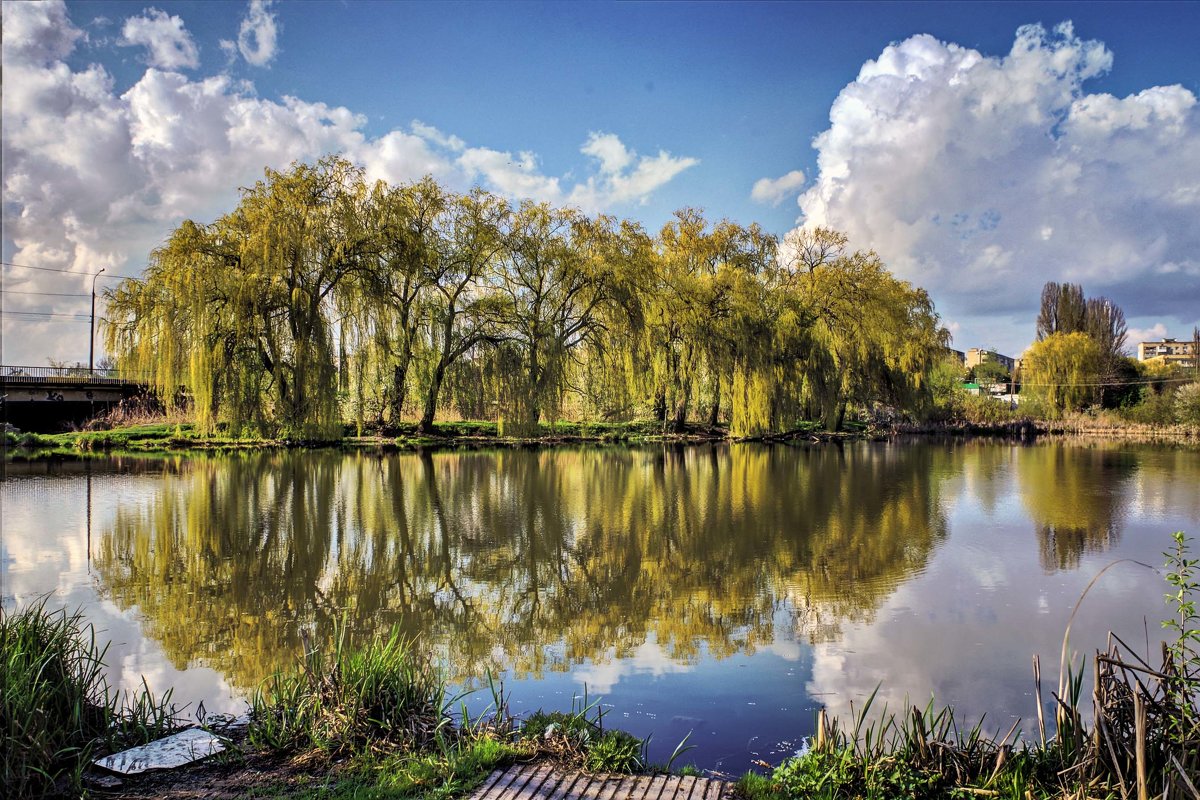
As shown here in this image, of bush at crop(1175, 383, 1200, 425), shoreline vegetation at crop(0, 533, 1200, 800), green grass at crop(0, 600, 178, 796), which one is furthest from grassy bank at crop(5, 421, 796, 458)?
bush at crop(1175, 383, 1200, 425)

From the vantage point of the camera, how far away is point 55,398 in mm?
34125

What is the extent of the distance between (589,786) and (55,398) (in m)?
39.4

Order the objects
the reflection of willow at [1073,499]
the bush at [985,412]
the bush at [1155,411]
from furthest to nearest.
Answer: the bush at [985,412] < the bush at [1155,411] < the reflection of willow at [1073,499]

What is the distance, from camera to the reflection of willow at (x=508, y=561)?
6.76 m

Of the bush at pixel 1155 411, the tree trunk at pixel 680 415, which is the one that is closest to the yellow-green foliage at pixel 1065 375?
the bush at pixel 1155 411

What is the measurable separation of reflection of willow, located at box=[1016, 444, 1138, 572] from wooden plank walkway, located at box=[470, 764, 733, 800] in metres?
7.61

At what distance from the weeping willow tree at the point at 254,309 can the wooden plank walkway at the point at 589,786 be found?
22343mm

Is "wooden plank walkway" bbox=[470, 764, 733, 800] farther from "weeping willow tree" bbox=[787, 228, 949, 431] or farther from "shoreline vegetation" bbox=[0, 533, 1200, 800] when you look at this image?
"weeping willow tree" bbox=[787, 228, 949, 431]

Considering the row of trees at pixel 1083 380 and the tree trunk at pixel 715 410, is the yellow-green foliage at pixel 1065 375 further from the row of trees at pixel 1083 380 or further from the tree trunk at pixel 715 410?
the tree trunk at pixel 715 410

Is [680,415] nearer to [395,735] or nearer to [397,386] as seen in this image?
[397,386]

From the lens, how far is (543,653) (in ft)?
20.5

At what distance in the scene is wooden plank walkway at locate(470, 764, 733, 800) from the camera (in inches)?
139

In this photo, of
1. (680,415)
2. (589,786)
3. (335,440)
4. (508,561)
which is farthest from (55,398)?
(589,786)

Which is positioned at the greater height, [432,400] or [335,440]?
[432,400]
